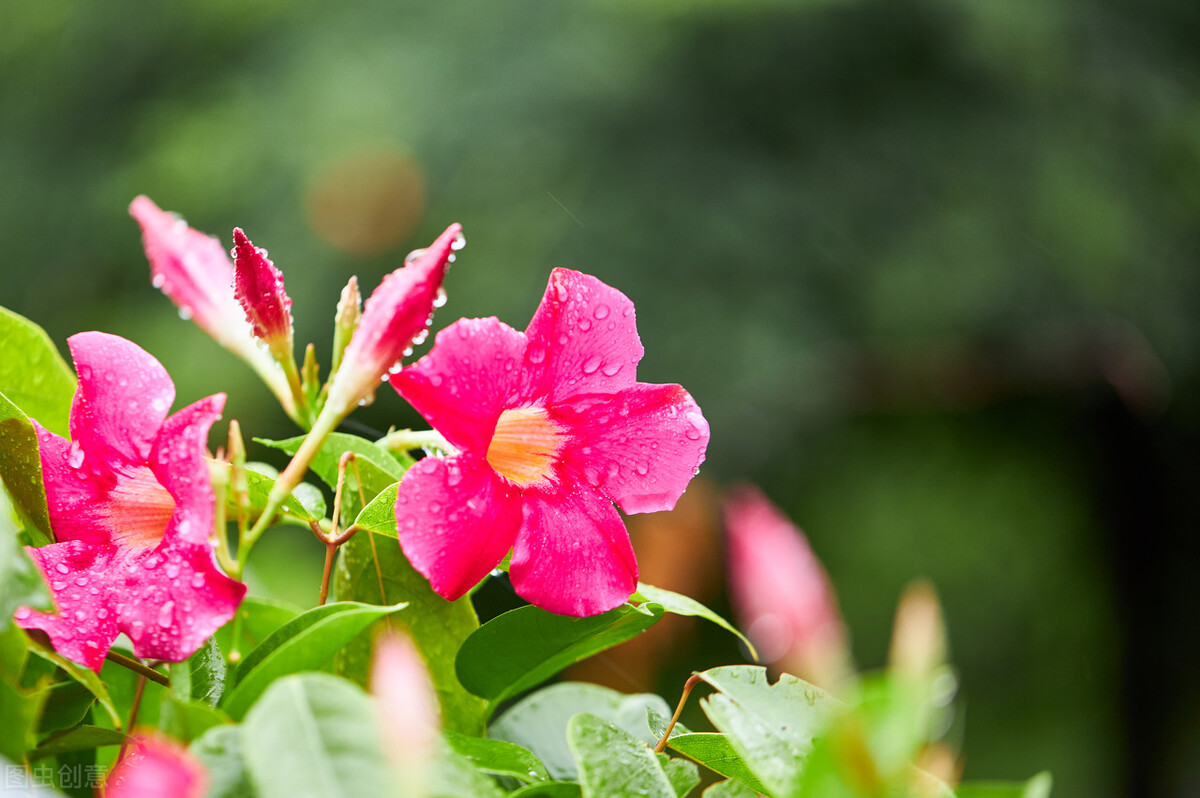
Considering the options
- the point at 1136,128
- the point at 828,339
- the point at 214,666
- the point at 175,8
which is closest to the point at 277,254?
the point at 175,8

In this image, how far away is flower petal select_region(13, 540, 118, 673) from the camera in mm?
398

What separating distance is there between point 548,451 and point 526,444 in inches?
0.5

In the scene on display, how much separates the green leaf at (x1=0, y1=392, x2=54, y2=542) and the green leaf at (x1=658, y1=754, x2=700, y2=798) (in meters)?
0.31

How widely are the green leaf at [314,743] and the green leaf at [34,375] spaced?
342 millimetres

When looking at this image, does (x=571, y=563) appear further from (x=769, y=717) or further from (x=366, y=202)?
(x=366, y=202)

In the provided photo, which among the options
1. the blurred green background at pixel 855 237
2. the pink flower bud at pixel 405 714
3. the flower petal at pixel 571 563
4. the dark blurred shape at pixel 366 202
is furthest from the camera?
the dark blurred shape at pixel 366 202

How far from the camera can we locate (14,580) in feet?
1.13

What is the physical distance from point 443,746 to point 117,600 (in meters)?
0.16

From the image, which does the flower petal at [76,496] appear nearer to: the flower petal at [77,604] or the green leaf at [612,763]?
the flower petal at [77,604]

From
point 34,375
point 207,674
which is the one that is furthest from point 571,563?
point 34,375

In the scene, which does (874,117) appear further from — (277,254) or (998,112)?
(277,254)

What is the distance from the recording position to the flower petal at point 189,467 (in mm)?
390

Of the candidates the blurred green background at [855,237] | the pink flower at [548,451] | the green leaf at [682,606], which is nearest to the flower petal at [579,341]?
the pink flower at [548,451]

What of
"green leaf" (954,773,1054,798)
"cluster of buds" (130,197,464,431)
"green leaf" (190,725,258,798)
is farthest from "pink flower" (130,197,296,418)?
"green leaf" (954,773,1054,798)
